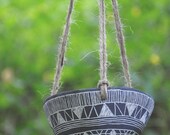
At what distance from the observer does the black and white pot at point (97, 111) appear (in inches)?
43.8

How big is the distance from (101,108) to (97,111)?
1cm

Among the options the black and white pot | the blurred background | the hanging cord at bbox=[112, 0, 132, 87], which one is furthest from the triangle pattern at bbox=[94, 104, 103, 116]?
the blurred background

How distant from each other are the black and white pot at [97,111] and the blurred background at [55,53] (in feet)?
5.10

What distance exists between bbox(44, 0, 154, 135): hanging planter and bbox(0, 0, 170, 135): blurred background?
1547 millimetres

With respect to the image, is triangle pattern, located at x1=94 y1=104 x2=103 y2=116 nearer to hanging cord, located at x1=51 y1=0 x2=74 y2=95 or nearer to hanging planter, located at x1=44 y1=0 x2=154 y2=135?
hanging planter, located at x1=44 y1=0 x2=154 y2=135

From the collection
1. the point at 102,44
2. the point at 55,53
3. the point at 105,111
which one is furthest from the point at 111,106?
the point at 55,53

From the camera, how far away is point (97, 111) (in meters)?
1.11

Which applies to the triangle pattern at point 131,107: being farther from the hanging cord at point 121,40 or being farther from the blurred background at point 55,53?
the blurred background at point 55,53

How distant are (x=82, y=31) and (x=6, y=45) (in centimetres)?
44

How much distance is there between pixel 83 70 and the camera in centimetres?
282

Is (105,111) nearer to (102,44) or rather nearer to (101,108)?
(101,108)

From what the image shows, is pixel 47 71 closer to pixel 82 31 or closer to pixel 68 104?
pixel 82 31

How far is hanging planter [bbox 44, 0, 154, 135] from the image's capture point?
1111mm

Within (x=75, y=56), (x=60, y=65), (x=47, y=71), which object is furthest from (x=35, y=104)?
(x=60, y=65)
